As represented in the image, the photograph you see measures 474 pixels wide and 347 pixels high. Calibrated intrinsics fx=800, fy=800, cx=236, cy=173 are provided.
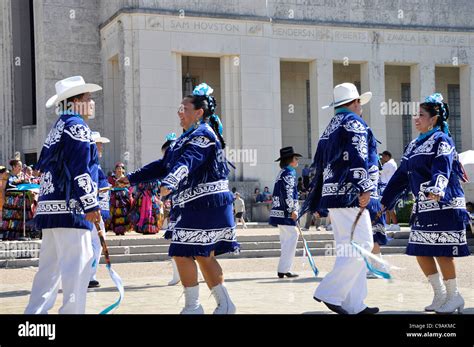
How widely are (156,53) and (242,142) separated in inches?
171

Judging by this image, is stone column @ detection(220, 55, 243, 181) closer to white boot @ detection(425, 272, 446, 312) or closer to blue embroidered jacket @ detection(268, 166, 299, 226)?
blue embroidered jacket @ detection(268, 166, 299, 226)

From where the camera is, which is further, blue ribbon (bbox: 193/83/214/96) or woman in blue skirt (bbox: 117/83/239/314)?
blue ribbon (bbox: 193/83/214/96)

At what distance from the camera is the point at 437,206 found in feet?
26.6

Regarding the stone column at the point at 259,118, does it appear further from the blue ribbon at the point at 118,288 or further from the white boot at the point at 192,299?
the blue ribbon at the point at 118,288

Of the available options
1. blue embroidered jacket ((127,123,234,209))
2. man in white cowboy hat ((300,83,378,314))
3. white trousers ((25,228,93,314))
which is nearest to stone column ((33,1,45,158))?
man in white cowboy hat ((300,83,378,314))

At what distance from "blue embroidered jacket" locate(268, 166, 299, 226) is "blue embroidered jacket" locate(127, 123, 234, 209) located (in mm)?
5113

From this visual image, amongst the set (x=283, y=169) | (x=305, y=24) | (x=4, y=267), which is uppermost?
(x=305, y=24)

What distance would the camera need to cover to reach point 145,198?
19.2 meters

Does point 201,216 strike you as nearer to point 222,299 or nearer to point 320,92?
point 222,299

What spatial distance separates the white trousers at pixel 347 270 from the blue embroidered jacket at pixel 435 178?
0.75m

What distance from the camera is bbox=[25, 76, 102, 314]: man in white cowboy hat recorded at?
21.5ft

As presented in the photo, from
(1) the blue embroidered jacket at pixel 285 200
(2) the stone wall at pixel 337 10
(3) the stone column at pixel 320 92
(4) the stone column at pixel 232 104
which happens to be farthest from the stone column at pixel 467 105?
(1) the blue embroidered jacket at pixel 285 200
